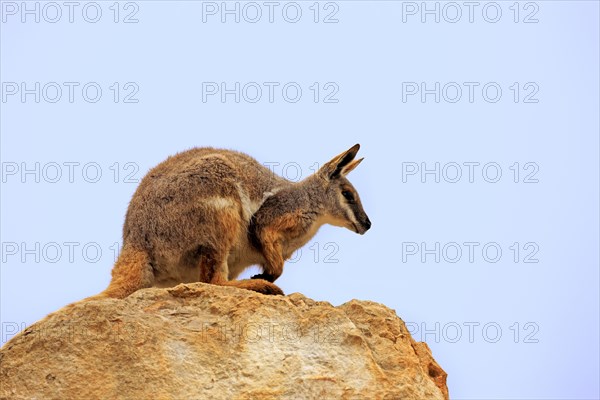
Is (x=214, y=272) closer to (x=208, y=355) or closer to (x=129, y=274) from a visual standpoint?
(x=129, y=274)

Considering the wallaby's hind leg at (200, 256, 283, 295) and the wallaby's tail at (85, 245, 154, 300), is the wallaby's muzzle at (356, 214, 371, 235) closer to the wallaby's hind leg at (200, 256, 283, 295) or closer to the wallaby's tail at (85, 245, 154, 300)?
the wallaby's hind leg at (200, 256, 283, 295)

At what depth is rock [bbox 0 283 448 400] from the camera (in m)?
7.34

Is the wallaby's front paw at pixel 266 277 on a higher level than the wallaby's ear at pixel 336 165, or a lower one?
lower

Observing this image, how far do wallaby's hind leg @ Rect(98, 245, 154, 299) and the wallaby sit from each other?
10 millimetres

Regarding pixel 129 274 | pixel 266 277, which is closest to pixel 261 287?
pixel 266 277

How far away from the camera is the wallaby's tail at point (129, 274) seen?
9.12 m

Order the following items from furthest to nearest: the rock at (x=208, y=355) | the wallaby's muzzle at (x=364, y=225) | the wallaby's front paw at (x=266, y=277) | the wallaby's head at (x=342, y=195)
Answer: the wallaby's muzzle at (x=364, y=225) → the wallaby's head at (x=342, y=195) → the wallaby's front paw at (x=266, y=277) → the rock at (x=208, y=355)

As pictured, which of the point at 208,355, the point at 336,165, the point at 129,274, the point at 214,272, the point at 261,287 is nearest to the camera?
the point at 208,355

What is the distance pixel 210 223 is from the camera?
32.9 ft

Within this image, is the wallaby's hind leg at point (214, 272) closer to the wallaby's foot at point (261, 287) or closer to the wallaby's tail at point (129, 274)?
the wallaby's foot at point (261, 287)

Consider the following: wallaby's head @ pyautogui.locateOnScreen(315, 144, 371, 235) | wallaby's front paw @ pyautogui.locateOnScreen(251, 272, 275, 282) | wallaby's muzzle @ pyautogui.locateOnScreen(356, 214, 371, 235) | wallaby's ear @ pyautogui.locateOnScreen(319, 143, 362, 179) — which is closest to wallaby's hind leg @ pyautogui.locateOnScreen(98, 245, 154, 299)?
wallaby's front paw @ pyautogui.locateOnScreen(251, 272, 275, 282)

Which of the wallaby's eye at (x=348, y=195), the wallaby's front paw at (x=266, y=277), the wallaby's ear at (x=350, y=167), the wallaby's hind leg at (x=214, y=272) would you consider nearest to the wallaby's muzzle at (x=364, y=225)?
the wallaby's eye at (x=348, y=195)

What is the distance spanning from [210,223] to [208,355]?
8.55 feet

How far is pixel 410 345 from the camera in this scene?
843 cm
